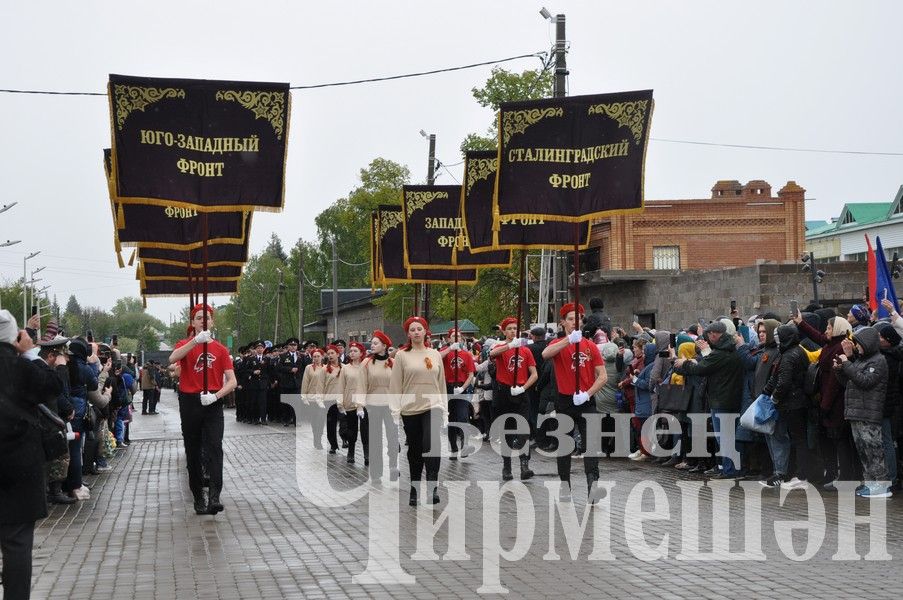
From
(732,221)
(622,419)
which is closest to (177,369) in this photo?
(622,419)

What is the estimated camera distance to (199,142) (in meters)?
14.7

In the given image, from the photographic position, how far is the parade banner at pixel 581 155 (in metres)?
16.0

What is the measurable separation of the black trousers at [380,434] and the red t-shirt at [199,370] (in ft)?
10.2

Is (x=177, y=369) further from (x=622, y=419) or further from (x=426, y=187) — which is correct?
(x=426, y=187)

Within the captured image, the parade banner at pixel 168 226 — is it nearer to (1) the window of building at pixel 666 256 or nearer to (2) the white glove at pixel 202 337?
(2) the white glove at pixel 202 337

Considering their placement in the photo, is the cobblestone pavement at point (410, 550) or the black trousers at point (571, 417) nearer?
the cobblestone pavement at point (410, 550)

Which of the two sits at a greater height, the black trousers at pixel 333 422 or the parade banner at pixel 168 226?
the parade banner at pixel 168 226

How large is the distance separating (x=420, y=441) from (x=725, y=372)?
4010mm

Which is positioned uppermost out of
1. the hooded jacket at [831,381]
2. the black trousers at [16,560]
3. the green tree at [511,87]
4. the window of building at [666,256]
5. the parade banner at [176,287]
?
the green tree at [511,87]

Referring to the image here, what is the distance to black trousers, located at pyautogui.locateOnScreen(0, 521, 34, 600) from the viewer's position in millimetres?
7055

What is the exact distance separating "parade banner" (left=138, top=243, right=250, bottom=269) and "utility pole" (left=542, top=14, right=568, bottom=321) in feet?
18.4

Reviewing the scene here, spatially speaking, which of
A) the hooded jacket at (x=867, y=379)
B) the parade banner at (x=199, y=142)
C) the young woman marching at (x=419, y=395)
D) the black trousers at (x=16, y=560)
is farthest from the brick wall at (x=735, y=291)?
the black trousers at (x=16, y=560)

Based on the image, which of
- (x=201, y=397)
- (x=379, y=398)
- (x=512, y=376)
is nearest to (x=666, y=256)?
(x=512, y=376)

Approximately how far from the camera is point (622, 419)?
19094mm
